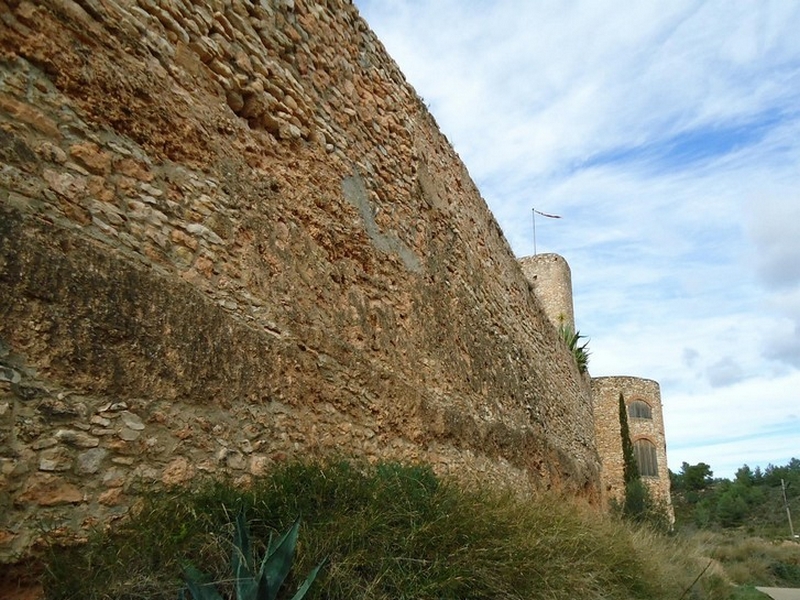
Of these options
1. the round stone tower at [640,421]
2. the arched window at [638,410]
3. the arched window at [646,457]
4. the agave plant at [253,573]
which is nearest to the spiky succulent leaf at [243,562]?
the agave plant at [253,573]

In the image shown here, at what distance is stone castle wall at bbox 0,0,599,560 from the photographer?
2.76m

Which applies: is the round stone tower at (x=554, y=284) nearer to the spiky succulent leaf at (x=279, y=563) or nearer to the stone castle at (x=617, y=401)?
the stone castle at (x=617, y=401)

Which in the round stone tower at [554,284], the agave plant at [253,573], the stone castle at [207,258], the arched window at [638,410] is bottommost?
the agave plant at [253,573]

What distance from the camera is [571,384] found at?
15062 mm

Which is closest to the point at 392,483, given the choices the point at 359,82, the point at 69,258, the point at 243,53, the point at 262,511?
the point at 262,511

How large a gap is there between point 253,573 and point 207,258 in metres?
1.73

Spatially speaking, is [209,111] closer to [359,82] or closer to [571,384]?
[359,82]

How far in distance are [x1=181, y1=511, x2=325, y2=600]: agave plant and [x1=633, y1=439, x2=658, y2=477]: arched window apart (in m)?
24.6

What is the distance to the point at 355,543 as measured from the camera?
11.1ft

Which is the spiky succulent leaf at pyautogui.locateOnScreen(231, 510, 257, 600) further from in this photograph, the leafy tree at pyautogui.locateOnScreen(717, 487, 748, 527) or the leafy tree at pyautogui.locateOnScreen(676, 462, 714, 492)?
the leafy tree at pyautogui.locateOnScreen(676, 462, 714, 492)

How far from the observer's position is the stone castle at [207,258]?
9.05 feet

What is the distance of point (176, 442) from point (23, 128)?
160 centimetres

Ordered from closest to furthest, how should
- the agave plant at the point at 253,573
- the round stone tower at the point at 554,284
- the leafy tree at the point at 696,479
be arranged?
the agave plant at the point at 253,573 → the round stone tower at the point at 554,284 → the leafy tree at the point at 696,479

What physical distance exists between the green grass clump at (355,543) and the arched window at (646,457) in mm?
22033
